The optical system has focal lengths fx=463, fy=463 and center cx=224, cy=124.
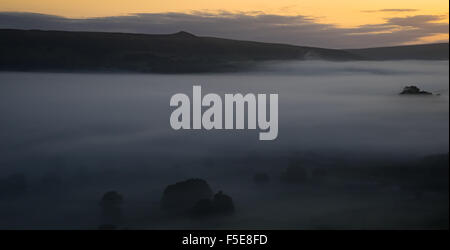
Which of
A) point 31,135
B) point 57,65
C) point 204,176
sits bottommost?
point 204,176

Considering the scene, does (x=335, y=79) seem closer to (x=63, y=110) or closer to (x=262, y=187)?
(x=262, y=187)

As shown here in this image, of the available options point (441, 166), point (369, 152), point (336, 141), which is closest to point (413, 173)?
point (441, 166)

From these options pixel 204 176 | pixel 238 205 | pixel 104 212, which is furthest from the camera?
pixel 204 176

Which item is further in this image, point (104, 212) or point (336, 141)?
point (336, 141)

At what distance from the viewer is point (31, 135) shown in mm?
13633

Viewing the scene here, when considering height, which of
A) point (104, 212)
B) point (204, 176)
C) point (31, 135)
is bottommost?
point (104, 212)

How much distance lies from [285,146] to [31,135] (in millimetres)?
7573

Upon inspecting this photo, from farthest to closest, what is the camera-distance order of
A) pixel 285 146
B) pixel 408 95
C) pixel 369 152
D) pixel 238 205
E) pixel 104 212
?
pixel 408 95
pixel 285 146
pixel 369 152
pixel 104 212
pixel 238 205

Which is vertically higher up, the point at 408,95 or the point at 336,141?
the point at 408,95

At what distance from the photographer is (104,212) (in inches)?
352

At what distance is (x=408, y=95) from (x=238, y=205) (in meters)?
6.52

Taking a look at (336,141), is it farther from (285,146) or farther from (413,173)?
(413,173)

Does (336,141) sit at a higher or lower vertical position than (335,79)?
lower

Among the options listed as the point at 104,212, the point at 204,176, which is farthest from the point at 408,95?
the point at 104,212
